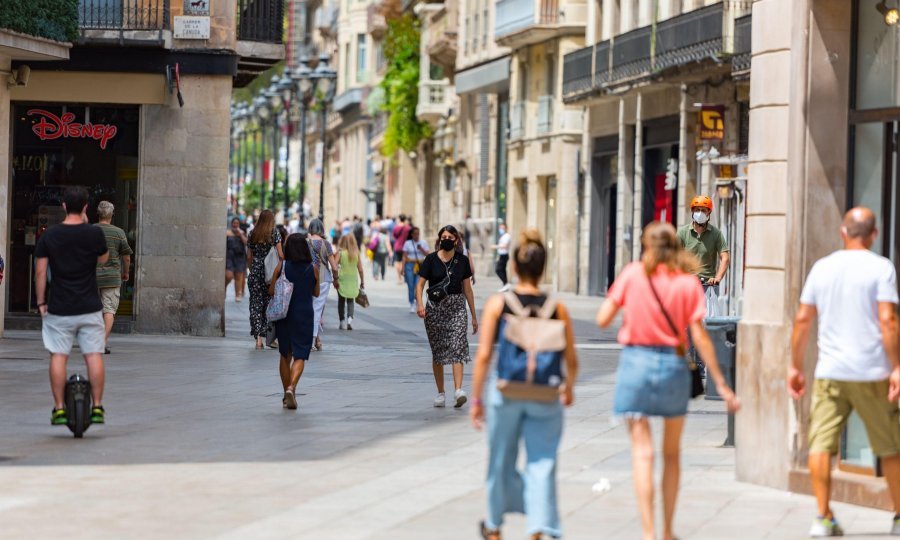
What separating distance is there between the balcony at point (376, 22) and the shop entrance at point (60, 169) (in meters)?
56.6

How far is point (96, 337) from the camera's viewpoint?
1405 cm

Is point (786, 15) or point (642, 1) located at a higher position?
point (642, 1)

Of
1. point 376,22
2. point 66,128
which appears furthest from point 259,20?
point 376,22

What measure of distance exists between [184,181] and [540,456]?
17.5m

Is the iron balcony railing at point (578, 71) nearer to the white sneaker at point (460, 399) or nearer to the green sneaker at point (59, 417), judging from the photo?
the white sneaker at point (460, 399)

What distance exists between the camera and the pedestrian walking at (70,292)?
13.9 metres

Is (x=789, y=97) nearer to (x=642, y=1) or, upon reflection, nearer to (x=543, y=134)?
(x=642, y=1)

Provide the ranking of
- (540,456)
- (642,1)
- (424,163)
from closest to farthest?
(540,456) → (642,1) → (424,163)

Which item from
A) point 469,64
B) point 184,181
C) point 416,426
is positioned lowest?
point 416,426

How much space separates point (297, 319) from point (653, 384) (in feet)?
25.5

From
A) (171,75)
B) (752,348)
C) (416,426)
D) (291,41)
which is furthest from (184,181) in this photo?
(291,41)

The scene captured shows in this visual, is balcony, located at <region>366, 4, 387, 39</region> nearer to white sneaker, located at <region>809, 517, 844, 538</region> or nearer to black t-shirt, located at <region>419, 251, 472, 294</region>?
black t-shirt, located at <region>419, 251, 472, 294</region>

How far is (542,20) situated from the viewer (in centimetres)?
4956

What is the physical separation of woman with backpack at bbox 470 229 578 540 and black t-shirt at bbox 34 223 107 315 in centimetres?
571
